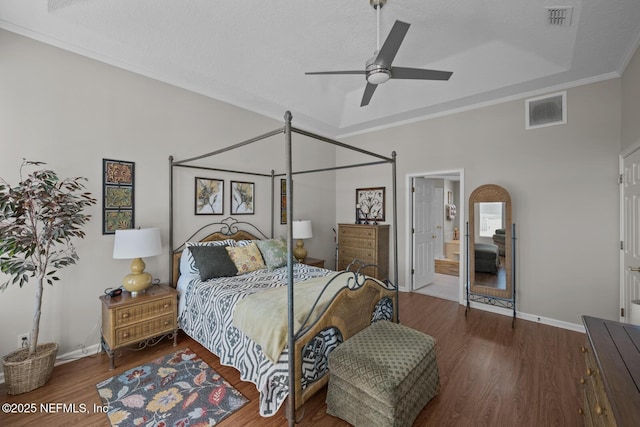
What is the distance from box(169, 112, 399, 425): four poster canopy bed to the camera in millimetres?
1811

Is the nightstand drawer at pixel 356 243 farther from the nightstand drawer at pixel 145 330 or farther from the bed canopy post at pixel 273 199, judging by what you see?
the nightstand drawer at pixel 145 330

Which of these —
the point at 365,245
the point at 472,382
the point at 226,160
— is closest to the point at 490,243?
the point at 365,245

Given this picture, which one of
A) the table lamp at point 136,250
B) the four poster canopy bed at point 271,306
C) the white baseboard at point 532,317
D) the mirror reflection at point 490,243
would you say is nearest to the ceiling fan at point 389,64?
the four poster canopy bed at point 271,306

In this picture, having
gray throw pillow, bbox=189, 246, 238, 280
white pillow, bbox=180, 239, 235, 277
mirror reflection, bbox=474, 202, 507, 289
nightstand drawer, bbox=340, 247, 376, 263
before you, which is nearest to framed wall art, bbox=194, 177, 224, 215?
white pillow, bbox=180, 239, 235, 277

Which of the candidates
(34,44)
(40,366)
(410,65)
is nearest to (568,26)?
(410,65)

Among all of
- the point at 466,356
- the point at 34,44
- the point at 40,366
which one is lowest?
the point at 466,356

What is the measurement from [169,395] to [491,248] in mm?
4185

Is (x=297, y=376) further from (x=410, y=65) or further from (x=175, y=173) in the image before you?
(x=410, y=65)

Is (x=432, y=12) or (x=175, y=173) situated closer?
(x=432, y=12)

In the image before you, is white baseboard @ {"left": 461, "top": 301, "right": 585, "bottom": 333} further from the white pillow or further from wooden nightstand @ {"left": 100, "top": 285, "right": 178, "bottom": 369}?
wooden nightstand @ {"left": 100, "top": 285, "right": 178, "bottom": 369}

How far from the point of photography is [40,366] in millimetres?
2145

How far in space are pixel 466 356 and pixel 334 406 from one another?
1.63 m

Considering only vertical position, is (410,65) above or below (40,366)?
above

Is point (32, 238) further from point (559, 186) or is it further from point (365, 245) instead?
point (559, 186)
